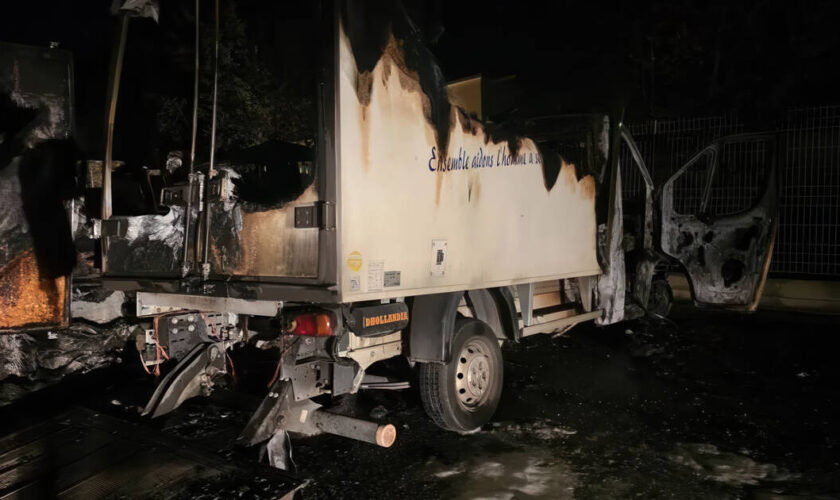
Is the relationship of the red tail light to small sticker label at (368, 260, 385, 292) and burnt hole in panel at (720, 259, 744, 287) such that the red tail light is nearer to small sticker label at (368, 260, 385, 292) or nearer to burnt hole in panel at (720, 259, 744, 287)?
small sticker label at (368, 260, 385, 292)

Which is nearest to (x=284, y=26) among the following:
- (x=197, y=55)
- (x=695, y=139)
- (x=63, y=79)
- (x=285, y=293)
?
(x=197, y=55)

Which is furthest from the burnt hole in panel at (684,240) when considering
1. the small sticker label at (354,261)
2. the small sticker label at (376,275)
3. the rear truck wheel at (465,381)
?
the small sticker label at (354,261)

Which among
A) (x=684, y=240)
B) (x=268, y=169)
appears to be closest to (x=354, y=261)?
(x=268, y=169)

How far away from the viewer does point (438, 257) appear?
12.6 feet

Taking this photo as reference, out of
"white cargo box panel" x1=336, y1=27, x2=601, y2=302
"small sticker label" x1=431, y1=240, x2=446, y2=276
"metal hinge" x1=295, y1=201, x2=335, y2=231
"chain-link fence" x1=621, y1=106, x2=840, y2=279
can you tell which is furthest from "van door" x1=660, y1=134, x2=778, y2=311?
"metal hinge" x1=295, y1=201, x2=335, y2=231

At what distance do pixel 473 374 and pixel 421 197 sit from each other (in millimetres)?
1568

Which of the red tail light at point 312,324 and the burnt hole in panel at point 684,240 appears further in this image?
the burnt hole in panel at point 684,240

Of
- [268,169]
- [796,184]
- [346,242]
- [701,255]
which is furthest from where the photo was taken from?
[796,184]

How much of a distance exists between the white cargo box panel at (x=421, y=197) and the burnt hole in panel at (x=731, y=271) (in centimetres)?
304

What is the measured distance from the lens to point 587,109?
596 centimetres

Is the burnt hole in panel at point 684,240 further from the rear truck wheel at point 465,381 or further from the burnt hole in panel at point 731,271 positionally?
the rear truck wheel at point 465,381

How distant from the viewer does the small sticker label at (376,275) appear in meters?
3.32

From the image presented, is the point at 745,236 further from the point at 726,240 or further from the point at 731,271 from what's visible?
the point at 731,271

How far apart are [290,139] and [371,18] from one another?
1608 millimetres
